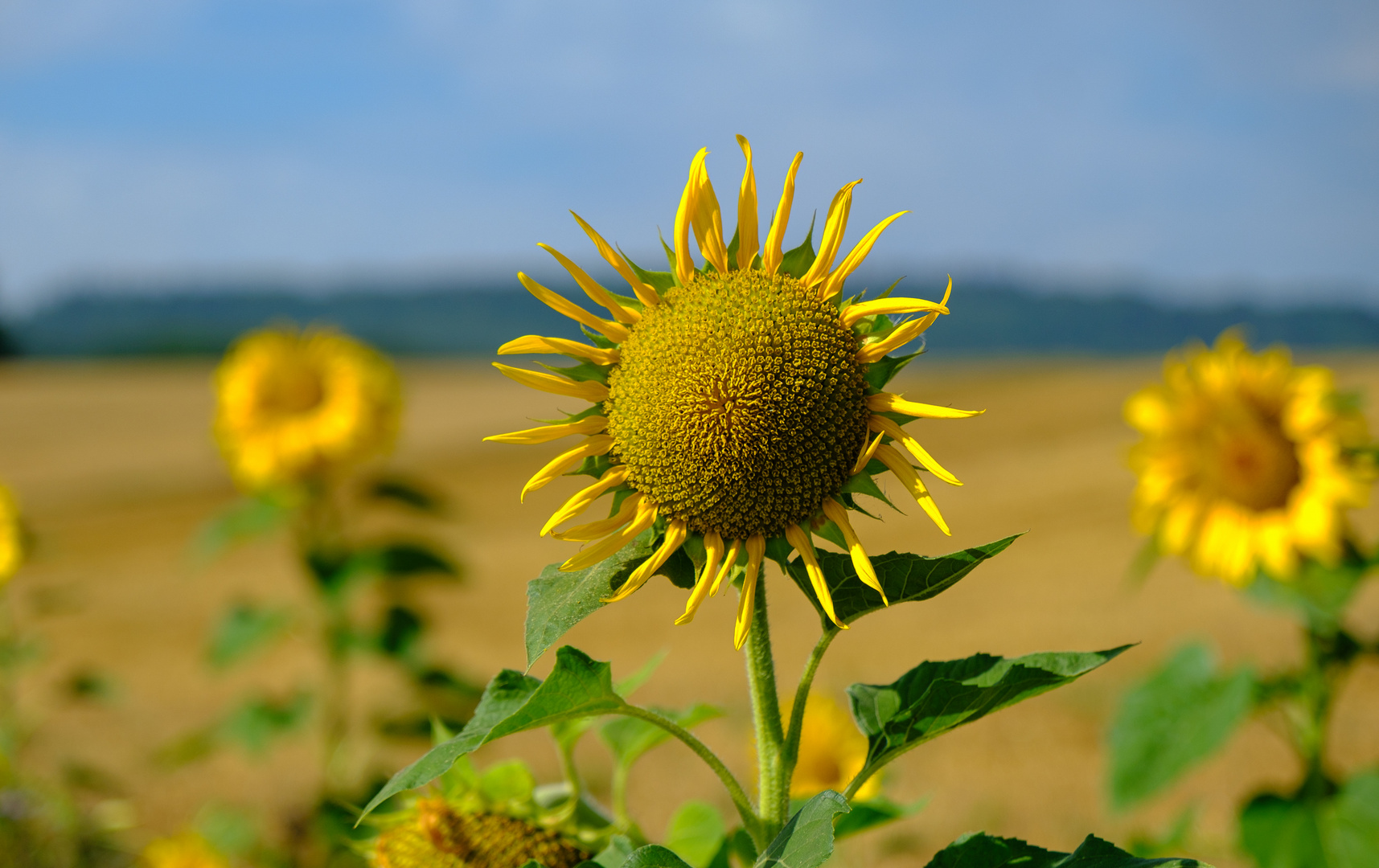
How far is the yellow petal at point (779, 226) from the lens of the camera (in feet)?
3.71

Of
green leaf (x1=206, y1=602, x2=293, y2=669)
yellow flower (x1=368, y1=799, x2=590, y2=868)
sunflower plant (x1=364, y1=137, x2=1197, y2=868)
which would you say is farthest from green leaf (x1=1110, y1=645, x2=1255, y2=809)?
green leaf (x1=206, y1=602, x2=293, y2=669)

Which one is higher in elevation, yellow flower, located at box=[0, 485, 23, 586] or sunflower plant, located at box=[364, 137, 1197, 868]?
sunflower plant, located at box=[364, 137, 1197, 868]

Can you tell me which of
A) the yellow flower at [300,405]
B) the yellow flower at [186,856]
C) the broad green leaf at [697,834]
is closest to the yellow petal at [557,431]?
the broad green leaf at [697,834]

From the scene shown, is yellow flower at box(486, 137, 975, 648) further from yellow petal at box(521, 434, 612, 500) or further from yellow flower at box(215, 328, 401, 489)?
yellow flower at box(215, 328, 401, 489)

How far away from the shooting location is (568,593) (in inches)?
41.8

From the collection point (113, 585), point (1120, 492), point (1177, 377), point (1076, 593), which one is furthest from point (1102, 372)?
point (1177, 377)

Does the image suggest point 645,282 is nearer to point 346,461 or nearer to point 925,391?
point 346,461

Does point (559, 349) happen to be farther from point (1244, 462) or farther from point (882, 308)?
point (1244, 462)

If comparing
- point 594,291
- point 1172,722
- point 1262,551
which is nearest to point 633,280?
point 594,291

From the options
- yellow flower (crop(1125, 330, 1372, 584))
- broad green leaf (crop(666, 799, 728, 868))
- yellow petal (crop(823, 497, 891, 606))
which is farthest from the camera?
yellow flower (crop(1125, 330, 1372, 584))

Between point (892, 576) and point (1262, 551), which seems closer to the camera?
point (892, 576)

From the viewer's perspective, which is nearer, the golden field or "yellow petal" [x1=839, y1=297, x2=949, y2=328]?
"yellow petal" [x1=839, y1=297, x2=949, y2=328]

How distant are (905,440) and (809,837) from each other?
16.6 inches

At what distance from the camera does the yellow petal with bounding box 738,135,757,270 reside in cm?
114
